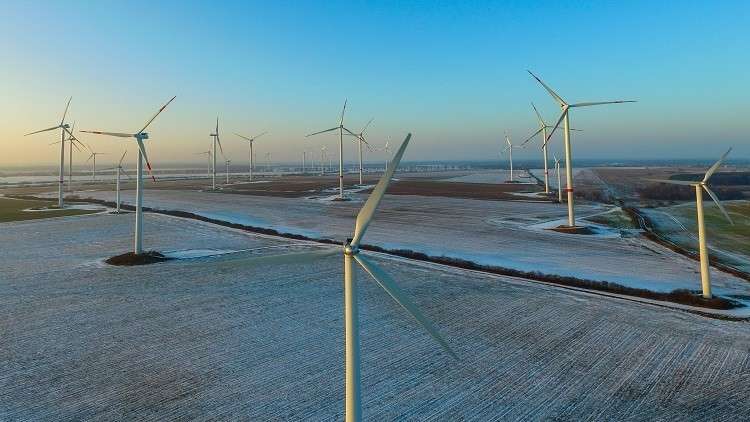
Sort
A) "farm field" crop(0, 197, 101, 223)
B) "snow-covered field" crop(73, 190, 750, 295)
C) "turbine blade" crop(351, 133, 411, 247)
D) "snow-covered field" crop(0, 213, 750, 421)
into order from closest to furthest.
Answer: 1. "turbine blade" crop(351, 133, 411, 247)
2. "snow-covered field" crop(0, 213, 750, 421)
3. "snow-covered field" crop(73, 190, 750, 295)
4. "farm field" crop(0, 197, 101, 223)

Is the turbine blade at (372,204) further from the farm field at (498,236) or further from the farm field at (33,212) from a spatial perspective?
the farm field at (33,212)

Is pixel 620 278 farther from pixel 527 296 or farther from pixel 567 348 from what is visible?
pixel 567 348

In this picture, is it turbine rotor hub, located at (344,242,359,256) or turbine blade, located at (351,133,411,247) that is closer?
turbine rotor hub, located at (344,242,359,256)

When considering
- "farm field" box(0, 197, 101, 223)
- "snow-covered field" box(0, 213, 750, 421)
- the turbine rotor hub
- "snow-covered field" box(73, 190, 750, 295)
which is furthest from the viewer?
"farm field" box(0, 197, 101, 223)

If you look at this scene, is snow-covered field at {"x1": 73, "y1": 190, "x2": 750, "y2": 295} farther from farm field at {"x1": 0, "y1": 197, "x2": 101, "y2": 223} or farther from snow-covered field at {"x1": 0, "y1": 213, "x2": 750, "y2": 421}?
farm field at {"x1": 0, "y1": 197, "x2": 101, "y2": 223}

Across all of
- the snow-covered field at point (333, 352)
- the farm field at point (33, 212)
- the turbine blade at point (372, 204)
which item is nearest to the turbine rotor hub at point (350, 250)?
the turbine blade at point (372, 204)

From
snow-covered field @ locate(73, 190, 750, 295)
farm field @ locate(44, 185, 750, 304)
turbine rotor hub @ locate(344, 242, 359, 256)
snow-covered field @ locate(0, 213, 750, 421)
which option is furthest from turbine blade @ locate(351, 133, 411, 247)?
snow-covered field @ locate(73, 190, 750, 295)
